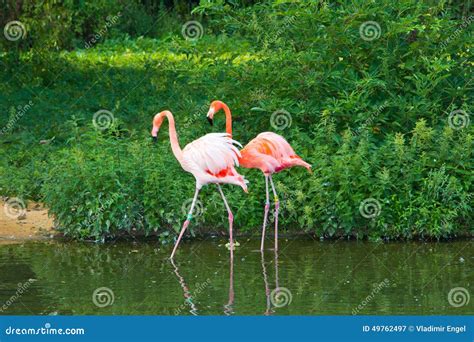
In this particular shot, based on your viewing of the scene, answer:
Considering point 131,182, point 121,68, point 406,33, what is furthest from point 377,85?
point 121,68

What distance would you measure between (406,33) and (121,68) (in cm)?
841

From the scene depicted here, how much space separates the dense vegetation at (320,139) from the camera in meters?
10.6

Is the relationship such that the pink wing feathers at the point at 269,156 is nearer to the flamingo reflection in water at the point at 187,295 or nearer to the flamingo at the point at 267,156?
the flamingo at the point at 267,156

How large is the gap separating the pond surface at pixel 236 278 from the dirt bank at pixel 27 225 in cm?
27

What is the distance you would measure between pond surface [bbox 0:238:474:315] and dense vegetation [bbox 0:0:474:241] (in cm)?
30

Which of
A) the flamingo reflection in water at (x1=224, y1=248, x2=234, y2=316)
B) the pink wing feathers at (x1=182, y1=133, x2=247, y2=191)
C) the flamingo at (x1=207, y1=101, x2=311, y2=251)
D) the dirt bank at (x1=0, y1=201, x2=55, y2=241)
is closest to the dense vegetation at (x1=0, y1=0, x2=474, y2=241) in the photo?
the dirt bank at (x1=0, y1=201, x2=55, y2=241)

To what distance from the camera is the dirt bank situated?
1088 centimetres

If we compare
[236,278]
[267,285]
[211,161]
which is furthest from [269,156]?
[267,285]

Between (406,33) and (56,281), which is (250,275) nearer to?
(56,281)

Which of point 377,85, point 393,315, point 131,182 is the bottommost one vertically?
point 393,315

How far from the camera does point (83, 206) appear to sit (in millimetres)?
10664

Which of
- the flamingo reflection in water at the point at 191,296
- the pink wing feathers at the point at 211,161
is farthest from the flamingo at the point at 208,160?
the flamingo reflection in water at the point at 191,296

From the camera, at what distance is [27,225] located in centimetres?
1110

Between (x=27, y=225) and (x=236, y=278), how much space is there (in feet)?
9.29
